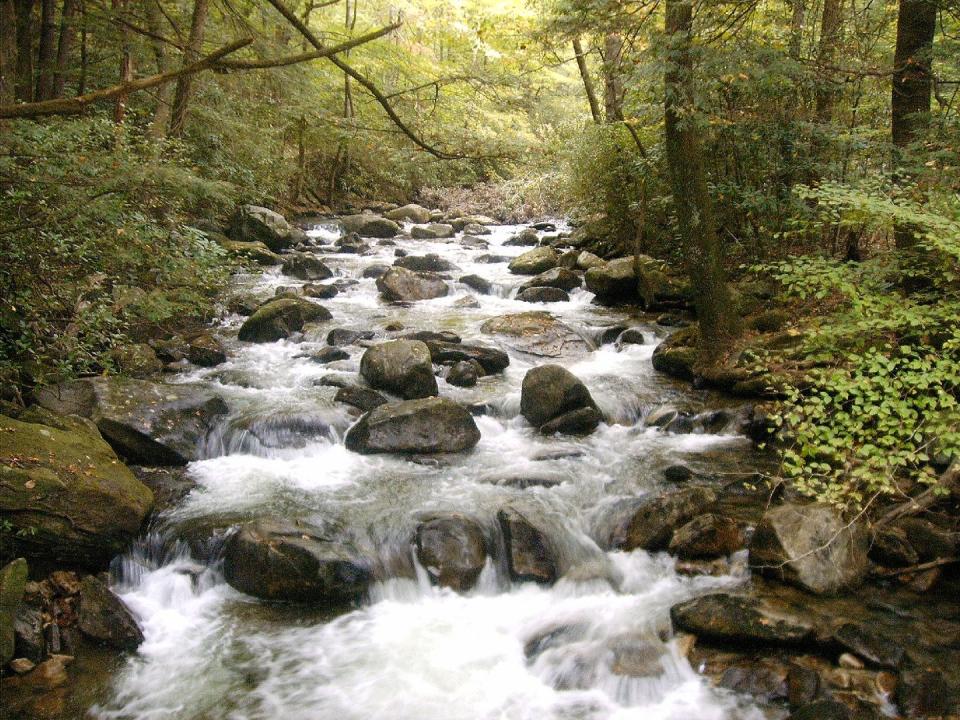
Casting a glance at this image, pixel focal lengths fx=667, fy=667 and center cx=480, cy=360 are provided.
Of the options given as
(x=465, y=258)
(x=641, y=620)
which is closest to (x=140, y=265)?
(x=641, y=620)

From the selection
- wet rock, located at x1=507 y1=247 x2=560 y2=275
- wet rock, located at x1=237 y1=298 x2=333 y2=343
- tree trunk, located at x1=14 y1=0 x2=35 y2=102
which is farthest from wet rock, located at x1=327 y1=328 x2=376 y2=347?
wet rock, located at x1=507 y1=247 x2=560 y2=275

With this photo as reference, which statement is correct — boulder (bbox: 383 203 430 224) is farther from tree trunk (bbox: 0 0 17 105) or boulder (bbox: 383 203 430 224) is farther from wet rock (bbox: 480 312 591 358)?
tree trunk (bbox: 0 0 17 105)

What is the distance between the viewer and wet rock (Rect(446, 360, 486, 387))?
980 centimetres

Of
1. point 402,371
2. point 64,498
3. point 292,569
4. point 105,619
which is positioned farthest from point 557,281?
point 105,619

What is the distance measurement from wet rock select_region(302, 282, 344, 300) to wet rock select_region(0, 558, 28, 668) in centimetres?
1004

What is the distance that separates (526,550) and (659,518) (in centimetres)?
124

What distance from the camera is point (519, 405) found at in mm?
9023

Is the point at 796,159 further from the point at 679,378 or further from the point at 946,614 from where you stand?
the point at 946,614

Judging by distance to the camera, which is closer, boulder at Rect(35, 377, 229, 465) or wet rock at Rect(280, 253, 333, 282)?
boulder at Rect(35, 377, 229, 465)

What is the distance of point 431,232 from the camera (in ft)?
72.7

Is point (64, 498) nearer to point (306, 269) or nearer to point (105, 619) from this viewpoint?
point (105, 619)

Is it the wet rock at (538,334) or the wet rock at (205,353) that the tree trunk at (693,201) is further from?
the wet rock at (205,353)

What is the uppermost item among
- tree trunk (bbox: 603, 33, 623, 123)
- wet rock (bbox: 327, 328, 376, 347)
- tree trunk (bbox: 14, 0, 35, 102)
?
tree trunk (bbox: 603, 33, 623, 123)

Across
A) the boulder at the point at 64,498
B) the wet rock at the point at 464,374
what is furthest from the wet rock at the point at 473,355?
the boulder at the point at 64,498
